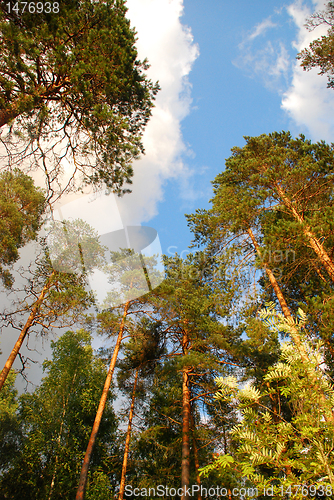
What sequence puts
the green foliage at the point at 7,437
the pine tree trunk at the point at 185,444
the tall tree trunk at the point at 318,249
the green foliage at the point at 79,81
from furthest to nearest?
the green foliage at the point at 7,437
the pine tree trunk at the point at 185,444
the tall tree trunk at the point at 318,249
the green foliage at the point at 79,81

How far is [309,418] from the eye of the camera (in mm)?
1969

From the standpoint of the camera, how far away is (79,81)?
4.68 m

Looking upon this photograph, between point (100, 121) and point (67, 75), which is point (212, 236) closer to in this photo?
point (100, 121)

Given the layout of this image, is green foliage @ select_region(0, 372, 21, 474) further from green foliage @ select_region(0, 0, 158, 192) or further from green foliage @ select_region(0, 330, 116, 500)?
green foliage @ select_region(0, 0, 158, 192)

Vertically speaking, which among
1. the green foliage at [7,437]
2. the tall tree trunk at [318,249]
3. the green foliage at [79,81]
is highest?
the green foliage at [79,81]

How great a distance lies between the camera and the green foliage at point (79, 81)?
4078 mm

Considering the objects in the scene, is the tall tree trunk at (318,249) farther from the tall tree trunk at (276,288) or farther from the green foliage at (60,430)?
the green foliage at (60,430)

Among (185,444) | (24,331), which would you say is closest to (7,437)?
(24,331)

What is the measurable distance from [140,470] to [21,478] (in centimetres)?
576

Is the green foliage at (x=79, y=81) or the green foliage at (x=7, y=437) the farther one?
the green foliage at (x=7, y=437)

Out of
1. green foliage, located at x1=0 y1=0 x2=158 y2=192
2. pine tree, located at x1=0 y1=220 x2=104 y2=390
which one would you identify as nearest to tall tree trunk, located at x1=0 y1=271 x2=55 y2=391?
pine tree, located at x1=0 y1=220 x2=104 y2=390

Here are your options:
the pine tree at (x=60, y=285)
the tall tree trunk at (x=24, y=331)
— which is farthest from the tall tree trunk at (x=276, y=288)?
the tall tree trunk at (x=24, y=331)

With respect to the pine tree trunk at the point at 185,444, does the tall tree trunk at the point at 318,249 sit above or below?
above

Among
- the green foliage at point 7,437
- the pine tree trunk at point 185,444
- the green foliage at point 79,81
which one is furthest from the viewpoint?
the green foliage at point 7,437
